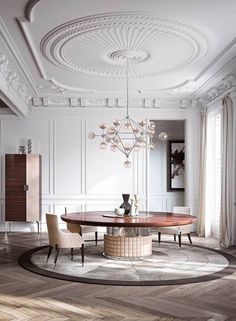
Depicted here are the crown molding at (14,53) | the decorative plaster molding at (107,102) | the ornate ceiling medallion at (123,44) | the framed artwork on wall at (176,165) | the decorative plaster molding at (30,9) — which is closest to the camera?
the decorative plaster molding at (30,9)

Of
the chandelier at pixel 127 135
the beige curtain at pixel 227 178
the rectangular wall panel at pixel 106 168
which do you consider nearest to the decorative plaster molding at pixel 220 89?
the beige curtain at pixel 227 178

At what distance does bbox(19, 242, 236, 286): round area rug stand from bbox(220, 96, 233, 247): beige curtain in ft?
1.98

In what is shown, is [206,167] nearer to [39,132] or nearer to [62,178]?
[62,178]

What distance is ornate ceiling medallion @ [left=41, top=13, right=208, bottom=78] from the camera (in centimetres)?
462

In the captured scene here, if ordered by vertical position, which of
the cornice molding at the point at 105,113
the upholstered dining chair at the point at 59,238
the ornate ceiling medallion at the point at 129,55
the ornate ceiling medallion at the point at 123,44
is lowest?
the upholstered dining chair at the point at 59,238

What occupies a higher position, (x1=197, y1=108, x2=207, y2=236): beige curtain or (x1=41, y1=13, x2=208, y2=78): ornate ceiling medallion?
(x1=41, y1=13, x2=208, y2=78): ornate ceiling medallion

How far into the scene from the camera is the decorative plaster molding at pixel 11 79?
19.0 ft

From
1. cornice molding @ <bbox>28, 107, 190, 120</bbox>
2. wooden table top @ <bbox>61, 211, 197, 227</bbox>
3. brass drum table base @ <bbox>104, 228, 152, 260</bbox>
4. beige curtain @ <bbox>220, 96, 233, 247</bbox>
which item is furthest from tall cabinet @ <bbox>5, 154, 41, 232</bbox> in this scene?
beige curtain @ <bbox>220, 96, 233, 247</bbox>

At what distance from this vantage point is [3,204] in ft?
29.2

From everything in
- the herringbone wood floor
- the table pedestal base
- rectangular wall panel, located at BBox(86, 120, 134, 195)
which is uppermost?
rectangular wall panel, located at BBox(86, 120, 134, 195)

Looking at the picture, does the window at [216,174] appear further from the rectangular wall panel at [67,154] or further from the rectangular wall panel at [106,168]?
the rectangular wall panel at [67,154]

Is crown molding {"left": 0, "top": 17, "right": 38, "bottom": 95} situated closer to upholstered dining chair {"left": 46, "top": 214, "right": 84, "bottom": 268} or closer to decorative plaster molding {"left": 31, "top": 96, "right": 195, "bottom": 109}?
decorative plaster molding {"left": 31, "top": 96, "right": 195, "bottom": 109}

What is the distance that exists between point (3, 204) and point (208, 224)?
469 cm

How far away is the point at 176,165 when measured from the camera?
33.6 ft
